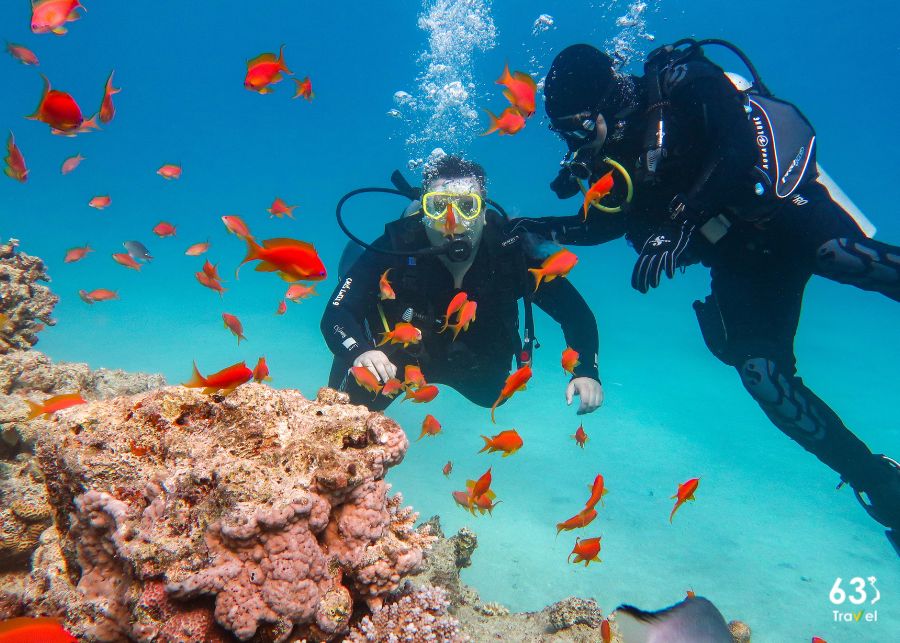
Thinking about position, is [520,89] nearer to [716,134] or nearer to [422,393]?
[716,134]

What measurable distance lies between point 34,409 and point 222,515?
3.00m

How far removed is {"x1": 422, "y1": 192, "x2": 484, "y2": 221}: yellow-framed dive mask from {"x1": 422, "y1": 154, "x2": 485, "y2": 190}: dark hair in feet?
2.15

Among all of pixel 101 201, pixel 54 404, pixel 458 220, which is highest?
pixel 101 201

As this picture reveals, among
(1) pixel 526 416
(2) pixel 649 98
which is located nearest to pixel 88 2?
(1) pixel 526 416

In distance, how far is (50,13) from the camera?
12.1 feet

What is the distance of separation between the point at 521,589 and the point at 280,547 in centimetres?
A: 680

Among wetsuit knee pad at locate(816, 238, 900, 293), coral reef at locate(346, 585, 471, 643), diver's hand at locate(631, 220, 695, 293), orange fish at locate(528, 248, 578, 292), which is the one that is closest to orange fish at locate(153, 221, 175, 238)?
orange fish at locate(528, 248, 578, 292)

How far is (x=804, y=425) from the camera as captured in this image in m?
4.61

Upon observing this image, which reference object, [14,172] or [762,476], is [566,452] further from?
[14,172]

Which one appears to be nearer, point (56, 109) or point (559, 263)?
point (56, 109)

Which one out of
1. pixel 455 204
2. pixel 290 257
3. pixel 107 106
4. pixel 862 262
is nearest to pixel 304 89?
pixel 107 106

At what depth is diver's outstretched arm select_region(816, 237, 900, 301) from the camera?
12.7 ft

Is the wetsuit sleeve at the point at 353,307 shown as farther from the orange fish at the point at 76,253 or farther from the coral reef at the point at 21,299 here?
the orange fish at the point at 76,253

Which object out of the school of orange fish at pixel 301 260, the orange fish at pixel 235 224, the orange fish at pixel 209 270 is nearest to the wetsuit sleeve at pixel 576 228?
the school of orange fish at pixel 301 260
